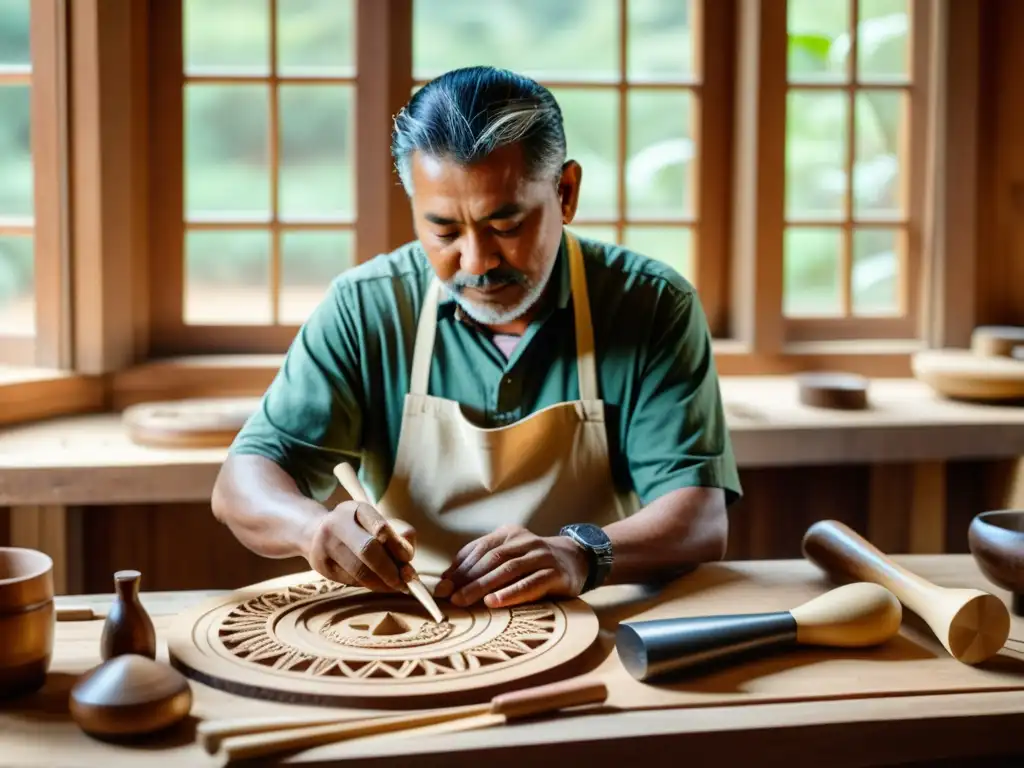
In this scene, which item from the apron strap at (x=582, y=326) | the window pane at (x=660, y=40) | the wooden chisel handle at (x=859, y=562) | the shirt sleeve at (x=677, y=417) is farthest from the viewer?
the window pane at (x=660, y=40)

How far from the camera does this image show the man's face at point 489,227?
7.04 feet

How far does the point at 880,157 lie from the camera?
4027 mm

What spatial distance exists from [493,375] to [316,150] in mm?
1551

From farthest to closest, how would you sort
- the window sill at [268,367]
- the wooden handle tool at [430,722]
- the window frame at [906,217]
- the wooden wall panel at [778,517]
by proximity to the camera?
the window frame at [906,217] < the window sill at [268,367] < the wooden wall panel at [778,517] < the wooden handle tool at [430,722]

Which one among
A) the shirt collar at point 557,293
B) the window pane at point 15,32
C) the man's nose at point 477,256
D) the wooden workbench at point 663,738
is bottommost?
the wooden workbench at point 663,738

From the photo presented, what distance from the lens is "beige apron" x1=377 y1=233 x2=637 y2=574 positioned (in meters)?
2.37

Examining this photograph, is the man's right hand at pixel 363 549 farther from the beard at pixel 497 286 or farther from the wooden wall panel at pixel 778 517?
the wooden wall panel at pixel 778 517

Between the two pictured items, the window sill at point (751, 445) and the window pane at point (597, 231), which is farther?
the window pane at point (597, 231)

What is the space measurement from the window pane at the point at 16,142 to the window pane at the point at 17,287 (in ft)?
0.35

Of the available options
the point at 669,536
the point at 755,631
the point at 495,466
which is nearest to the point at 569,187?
the point at 495,466

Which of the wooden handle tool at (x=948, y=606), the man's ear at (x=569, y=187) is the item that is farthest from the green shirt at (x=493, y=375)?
the wooden handle tool at (x=948, y=606)

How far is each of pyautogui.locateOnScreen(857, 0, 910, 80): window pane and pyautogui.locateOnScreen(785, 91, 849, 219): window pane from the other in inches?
6.3

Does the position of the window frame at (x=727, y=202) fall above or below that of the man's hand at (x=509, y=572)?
above

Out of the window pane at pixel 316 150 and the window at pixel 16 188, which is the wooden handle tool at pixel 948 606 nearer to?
the window pane at pixel 316 150
